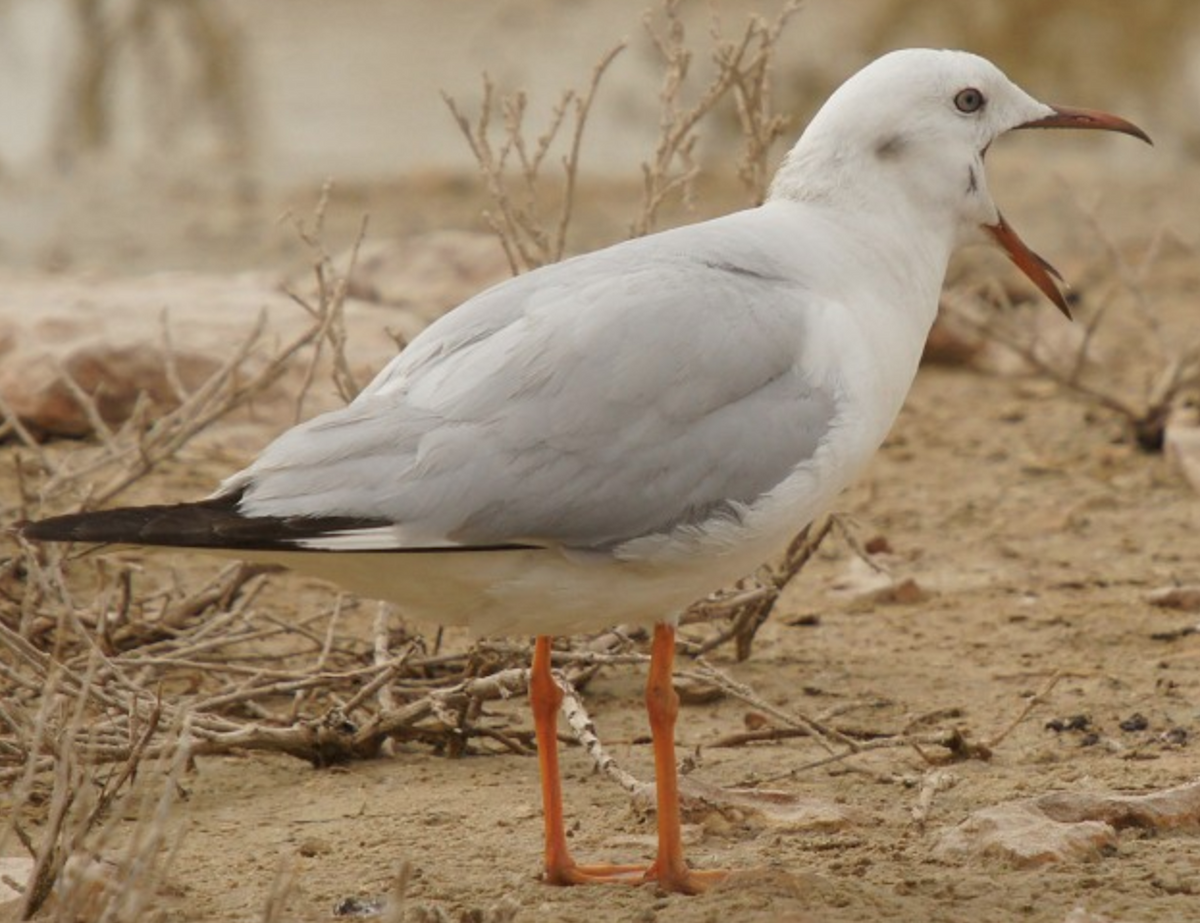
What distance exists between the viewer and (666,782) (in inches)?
172

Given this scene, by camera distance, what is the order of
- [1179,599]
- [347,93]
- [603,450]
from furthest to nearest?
[347,93]
[1179,599]
[603,450]

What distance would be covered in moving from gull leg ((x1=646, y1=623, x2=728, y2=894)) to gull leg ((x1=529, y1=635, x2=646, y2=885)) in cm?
8

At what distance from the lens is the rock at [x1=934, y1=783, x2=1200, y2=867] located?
430 centimetres

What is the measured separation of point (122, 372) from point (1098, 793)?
11.2 ft

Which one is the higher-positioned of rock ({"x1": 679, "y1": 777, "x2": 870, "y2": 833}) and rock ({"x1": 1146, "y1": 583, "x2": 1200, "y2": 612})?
rock ({"x1": 679, "y1": 777, "x2": 870, "y2": 833})

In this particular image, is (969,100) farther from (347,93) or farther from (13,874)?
(347,93)

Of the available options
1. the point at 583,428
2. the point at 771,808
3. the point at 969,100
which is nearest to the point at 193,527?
the point at 583,428

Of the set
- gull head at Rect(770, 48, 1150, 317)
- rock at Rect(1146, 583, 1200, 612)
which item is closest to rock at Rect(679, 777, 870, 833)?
gull head at Rect(770, 48, 1150, 317)

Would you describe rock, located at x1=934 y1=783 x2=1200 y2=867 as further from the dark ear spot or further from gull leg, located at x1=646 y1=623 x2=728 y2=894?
the dark ear spot

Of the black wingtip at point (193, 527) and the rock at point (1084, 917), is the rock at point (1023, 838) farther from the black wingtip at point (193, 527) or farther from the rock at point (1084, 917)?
the black wingtip at point (193, 527)

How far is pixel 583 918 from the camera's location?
13.6ft

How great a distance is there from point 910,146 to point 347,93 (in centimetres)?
1076

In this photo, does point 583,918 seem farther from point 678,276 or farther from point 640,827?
point 678,276

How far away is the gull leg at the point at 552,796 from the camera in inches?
171
